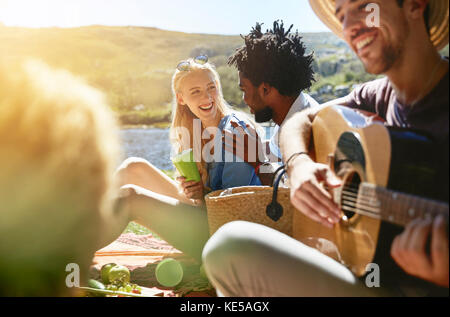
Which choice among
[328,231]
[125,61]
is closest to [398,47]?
[328,231]

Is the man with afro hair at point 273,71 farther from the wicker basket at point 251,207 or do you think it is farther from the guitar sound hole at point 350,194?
the guitar sound hole at point 350,194

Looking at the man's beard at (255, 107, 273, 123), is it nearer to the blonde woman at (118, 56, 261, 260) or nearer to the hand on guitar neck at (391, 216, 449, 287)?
the blonde woman at (118, 56, 261, 260)

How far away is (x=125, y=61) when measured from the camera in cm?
9119

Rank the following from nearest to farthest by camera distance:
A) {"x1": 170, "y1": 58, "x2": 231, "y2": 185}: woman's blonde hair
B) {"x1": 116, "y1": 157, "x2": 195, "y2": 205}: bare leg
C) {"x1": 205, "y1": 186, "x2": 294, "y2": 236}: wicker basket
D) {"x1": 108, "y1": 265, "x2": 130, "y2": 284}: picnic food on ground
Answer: {"x1": 205, "y1": 186, "x2": 294, "y2": 236}: wicker basket, {"x1": 108, "y1": 265, "x2": 130, "y2": 284}: picnic food on ground, {"x1": 116, "y1": 157, "x2": 195, "y2": 205}: bare leg, {"x1": 170, "y1": 58, "x2": 231, "y2": 185}: woman's blonde hair

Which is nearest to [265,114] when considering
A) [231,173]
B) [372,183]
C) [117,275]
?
[231,173]

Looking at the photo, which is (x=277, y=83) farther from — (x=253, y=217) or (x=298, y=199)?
(x=298, y=199)

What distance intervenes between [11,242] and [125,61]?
312 feet

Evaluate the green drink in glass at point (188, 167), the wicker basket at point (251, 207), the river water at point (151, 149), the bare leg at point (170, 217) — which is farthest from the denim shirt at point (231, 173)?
the river water at point (151, 149)

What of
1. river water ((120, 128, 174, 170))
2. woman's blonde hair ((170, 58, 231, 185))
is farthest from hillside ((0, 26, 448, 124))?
woman's blonde hair ((170, 58, 231, 185))

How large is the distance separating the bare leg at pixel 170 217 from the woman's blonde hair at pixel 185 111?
4.04ft

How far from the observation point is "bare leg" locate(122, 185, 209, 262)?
9.29ft

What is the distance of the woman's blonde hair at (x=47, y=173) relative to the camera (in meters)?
1.33

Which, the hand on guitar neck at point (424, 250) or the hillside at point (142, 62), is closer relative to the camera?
the hand on guitar neck at point (424, 250)

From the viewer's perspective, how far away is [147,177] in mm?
3627
